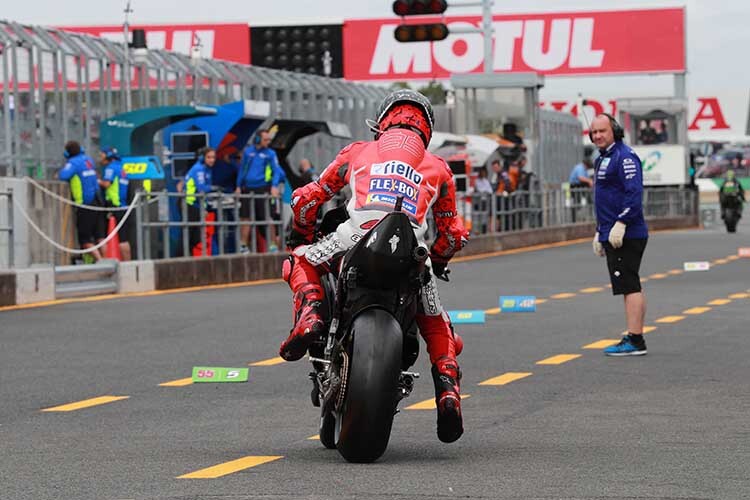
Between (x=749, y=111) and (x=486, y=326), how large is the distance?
61.0 m

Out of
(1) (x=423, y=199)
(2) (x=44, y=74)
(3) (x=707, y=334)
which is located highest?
(2) (x=44, y=74)

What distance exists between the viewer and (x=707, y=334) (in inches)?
618

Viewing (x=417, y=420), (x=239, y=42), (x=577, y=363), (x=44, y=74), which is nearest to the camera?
(x=417, y=420)

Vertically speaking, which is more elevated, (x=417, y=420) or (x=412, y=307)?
(x=412, y=307)

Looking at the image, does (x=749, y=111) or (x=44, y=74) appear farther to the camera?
(x=749, y=111)

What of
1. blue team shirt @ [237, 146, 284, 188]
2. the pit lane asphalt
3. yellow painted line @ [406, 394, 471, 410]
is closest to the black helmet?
the pit lane asphalt

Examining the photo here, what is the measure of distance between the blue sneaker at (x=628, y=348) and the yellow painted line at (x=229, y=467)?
586cm

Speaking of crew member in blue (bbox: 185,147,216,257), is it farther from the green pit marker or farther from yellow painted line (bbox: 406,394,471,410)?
yellow painted line (bbox: 406,394,471,410)

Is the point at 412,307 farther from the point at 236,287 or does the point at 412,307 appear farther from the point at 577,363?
the point at 236,287

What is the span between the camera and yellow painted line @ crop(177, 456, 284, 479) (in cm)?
787

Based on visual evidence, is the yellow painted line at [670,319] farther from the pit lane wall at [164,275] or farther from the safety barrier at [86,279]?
the safety barrier at [86,279]

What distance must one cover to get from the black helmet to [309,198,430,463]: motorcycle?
0.61 m

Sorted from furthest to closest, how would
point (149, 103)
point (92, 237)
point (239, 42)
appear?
point (239, 42)
point (149, 103)
point (92, 237)

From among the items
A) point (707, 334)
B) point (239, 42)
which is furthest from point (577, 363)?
point (239, 42)
